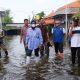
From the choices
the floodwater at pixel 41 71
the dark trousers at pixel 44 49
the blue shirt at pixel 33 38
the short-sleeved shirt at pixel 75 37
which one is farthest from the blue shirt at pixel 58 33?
the short-sleeved shirt at pixel 75 37

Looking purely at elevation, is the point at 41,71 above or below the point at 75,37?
below

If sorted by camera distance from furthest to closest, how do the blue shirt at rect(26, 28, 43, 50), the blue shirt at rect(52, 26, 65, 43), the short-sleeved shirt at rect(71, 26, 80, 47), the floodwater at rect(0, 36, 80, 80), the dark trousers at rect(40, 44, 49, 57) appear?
the dark trousers at rect(40, 44, 49, 57), the blue shirt at rect(52, 26, 65, 43), the blue shirt at rect(26, 28, 43, 50), the short-sleeved shirt at rect(71, 26, 80, 47), the floodwater at rect(0, 36, 80, 80)

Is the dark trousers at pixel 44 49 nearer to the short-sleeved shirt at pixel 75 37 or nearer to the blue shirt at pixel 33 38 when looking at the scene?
the blue shirt at pixel 33 38

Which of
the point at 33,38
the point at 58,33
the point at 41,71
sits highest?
the point at 33,38

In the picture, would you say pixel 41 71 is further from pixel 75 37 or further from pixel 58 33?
pixel 58 33

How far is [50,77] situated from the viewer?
33.3 feet

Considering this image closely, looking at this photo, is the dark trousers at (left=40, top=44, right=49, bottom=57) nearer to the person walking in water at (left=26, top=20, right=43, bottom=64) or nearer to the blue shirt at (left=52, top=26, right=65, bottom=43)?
the blue shirt at (left=52, top=26, right=65, bottom=43)

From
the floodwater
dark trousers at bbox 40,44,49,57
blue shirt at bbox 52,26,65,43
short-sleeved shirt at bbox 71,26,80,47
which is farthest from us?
dark trousers at bbox 40,44,49,57

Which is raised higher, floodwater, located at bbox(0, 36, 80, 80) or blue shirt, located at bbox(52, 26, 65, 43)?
blue shirt, located at bbox(52, 26, 65, 43)

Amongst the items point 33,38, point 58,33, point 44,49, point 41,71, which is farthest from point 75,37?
point 44,49

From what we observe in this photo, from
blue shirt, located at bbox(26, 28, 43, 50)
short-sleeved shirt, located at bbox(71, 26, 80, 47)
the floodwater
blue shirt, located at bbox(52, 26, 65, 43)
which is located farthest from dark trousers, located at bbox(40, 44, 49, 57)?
short-sleeved shirt, located at bbox(71, 26, 80, 47)

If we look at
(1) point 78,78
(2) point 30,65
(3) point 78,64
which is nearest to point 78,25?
(3) point 78,64

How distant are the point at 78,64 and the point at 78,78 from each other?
2.54 metres

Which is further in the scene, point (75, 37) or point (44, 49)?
point (44, 49)
